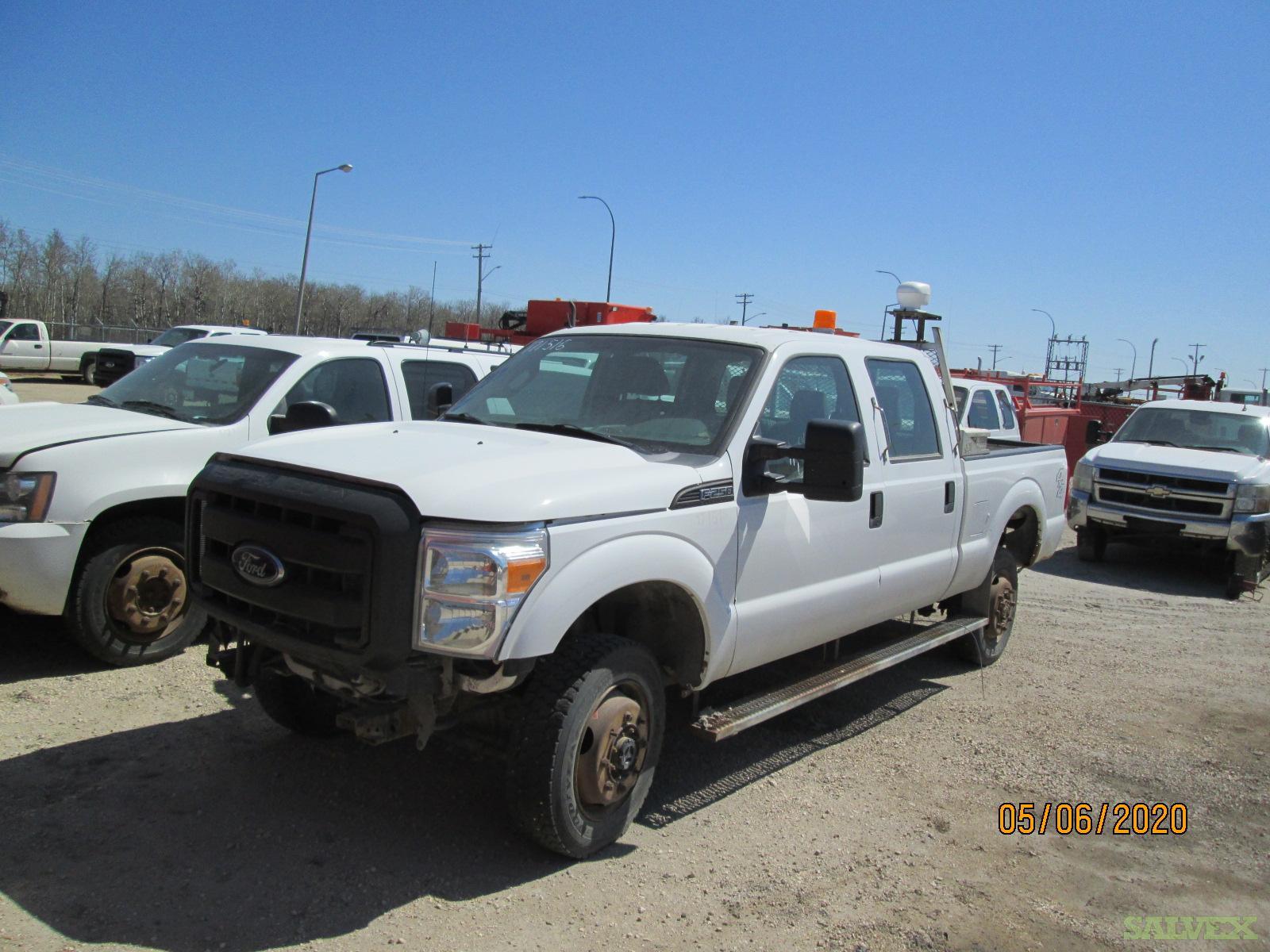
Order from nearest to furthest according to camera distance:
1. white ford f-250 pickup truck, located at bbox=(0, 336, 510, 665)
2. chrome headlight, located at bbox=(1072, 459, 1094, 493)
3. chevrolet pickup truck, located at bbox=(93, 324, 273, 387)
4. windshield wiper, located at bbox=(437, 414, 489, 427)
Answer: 1. windshield wiper, located at bbox=(437, 414, 489, 427)
2. white ford f-250 pickup truck, located at bbox=(0, 336, 510, 665)
3. chevrolet pickup truck, located at bbox=(93, 324, 273, 387)
4. chrome headlight, located at bbox=(1072, 459, 1094, 493)

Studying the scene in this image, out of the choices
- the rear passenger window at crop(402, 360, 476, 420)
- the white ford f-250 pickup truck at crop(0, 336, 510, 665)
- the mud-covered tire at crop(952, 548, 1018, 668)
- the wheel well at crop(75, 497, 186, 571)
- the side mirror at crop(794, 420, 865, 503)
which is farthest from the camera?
the rear passenger window at crop(402, 360, 476, 420)

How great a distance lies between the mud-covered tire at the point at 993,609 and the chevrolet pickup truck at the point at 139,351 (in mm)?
5331

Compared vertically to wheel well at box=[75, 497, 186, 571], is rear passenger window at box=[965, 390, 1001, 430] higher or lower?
higher

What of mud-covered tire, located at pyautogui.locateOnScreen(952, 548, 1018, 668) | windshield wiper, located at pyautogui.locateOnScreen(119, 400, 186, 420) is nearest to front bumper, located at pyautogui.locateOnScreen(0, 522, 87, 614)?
windshield wiper, located at pyautogui.locateOnScreen(119, 400, 186, 420)

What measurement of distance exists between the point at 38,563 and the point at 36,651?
1044 millimetres

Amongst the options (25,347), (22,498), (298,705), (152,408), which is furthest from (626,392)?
(25,347)

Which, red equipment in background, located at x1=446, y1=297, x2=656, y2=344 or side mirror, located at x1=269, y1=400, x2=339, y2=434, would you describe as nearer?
side mirror, located at x1=269, y1=400, x2=339, y2=434

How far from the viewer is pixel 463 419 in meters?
4.73

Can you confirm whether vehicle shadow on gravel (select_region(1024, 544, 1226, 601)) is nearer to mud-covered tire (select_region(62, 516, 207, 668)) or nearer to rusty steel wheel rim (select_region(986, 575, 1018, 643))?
rusty steel wheel rim (select_region(986, 575, 1018, 643))

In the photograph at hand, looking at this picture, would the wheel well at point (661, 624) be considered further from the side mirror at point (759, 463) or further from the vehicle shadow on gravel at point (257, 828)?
the vehicle shadow on gravel at point (257, 828)

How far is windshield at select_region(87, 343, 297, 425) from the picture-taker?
6191mm

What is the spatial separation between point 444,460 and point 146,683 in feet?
9.34

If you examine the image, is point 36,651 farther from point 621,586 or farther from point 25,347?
point 25,347

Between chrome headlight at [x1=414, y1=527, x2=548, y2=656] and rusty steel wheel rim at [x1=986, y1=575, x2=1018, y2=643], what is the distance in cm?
445
